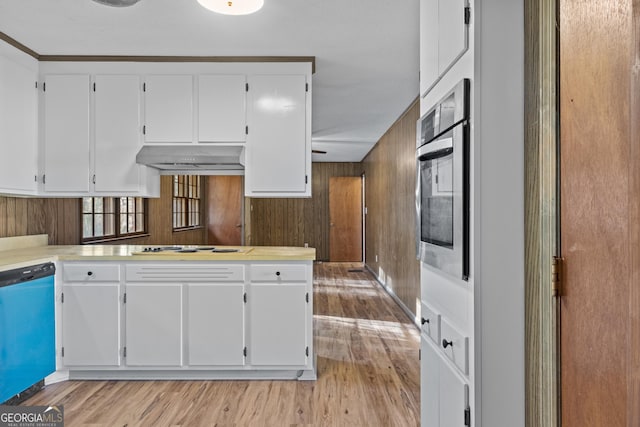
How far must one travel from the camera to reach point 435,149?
61.9 inches

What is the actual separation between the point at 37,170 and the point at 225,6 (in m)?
2.18

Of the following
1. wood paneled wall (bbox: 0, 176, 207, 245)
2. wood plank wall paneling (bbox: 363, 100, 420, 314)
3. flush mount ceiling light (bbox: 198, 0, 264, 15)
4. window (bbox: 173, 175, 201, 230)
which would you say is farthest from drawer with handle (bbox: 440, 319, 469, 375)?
window (bbox: 173, 175, 201, 230)

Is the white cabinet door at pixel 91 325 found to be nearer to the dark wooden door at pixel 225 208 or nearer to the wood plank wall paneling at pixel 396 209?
the dark wooden door at pixel 225 208

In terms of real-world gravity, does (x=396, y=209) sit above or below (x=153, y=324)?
above

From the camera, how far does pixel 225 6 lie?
2301mm

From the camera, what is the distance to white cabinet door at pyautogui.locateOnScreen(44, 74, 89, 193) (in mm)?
3357

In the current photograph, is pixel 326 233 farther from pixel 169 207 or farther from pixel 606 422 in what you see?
pixel 606 422

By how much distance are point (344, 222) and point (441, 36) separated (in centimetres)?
828

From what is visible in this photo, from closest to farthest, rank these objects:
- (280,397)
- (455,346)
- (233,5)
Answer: (455,346), (233,5), (280,397)

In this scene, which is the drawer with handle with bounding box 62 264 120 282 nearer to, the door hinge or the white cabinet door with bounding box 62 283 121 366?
the white cabinet door with bounding box 62 283 121 366

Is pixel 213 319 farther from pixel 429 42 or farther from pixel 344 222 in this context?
pixel 344 222

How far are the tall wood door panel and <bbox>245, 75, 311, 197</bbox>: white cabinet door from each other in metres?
2.39

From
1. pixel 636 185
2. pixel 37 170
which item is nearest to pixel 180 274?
pixel 37 170

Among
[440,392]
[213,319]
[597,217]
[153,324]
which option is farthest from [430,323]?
[153,324]
